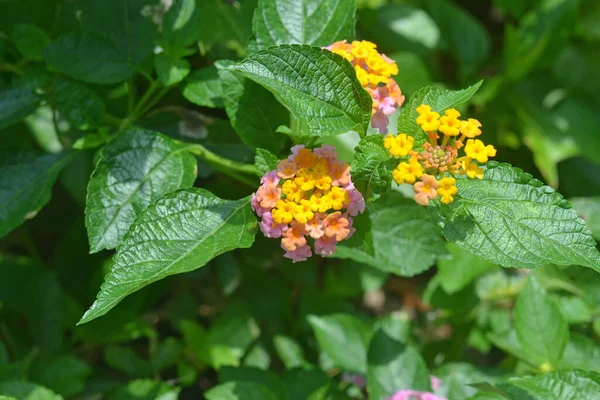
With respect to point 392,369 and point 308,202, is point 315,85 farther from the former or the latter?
point 392,369

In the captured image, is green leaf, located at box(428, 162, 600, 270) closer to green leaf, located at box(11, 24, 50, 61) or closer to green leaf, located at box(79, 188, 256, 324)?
green leaf, located at box(79, 188, 256, 324)

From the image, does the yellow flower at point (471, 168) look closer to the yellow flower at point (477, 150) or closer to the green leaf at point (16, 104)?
the yellow flower at point (477, 150)

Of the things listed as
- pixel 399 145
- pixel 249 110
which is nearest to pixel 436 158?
pixel 399 145

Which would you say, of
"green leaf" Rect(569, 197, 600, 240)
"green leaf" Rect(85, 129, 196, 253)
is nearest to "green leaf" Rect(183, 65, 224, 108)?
"green leaf" Rect(85, 129, 196, 253)

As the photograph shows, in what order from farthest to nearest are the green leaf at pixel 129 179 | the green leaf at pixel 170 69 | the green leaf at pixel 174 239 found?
the green leaf at pixel 170 69 < the green leaf at pixel 129 179 < the green leaf at pixel 174 239

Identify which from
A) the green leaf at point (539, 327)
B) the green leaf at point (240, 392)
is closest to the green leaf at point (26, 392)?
the green leaf at point (240, 392)
